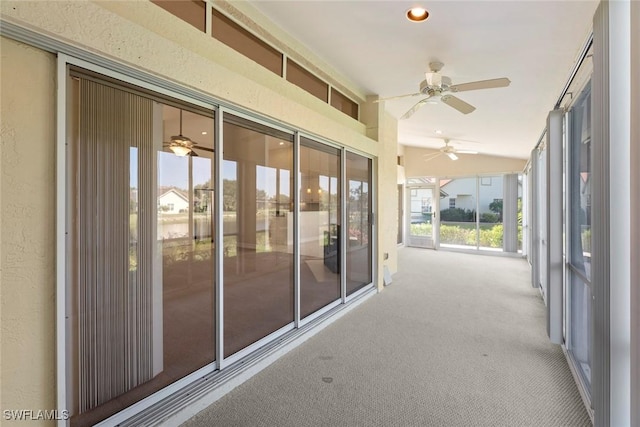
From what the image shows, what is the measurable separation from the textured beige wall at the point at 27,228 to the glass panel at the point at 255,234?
1121 mm

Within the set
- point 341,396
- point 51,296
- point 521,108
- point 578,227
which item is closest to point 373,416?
point 341,396

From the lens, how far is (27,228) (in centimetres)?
140

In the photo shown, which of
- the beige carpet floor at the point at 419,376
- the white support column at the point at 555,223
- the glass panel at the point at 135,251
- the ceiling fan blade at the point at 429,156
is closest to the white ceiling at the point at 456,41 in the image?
the white support column at the point at 555,223

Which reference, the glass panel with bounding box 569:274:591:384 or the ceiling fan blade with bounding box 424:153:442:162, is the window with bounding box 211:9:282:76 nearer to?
the glass panel with bounding box 569:274:591:384

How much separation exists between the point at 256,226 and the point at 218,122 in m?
0.99

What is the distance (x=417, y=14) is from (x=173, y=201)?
2.41 metres

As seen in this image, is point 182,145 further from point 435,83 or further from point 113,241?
point 435,83

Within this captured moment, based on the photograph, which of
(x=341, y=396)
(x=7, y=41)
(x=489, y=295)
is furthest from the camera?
(x=489, y=295)

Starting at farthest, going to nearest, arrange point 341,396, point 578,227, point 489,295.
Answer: point 489,295, point 578,227, point 341,396

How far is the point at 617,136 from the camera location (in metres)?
1.42

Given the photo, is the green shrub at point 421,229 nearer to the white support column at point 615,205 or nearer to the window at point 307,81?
the window at point 307,81

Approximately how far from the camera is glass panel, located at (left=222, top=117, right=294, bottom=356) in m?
2.51

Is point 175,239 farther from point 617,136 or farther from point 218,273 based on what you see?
point 617,136

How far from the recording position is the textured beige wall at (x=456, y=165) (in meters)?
8.31
